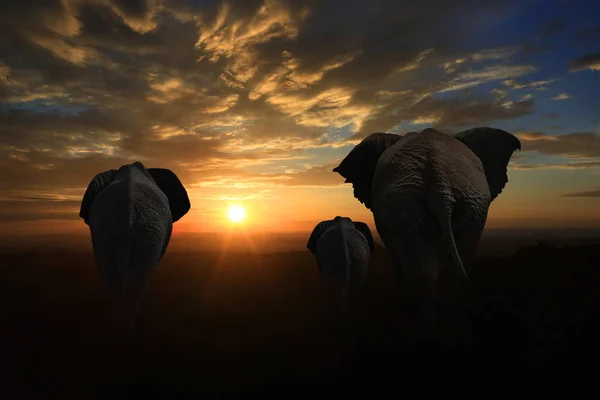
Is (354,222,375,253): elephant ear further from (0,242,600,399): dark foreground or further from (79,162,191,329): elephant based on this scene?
(79,162,191,329): elephant

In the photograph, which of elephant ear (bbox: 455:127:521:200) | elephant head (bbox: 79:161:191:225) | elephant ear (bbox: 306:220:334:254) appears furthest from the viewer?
elephant ear (bbox: 306:220:334:254)

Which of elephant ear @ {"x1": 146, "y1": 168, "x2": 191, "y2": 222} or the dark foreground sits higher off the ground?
elephant ear @ {"x1": 146, "y1": 168, "x2": 191, "y2": 222}

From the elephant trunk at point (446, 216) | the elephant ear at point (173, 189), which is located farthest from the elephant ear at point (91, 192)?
the elephant trunk at point (446, 216)

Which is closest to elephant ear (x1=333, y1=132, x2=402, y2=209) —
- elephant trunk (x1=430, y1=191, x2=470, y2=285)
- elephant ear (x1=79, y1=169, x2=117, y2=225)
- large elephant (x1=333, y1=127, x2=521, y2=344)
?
large elephant (x1=333, y1=127, x2=521, y2=344)

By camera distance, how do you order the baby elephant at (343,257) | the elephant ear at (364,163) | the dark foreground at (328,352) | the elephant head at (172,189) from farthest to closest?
the elephant head at (172,189) → the baby elephant at (343,257) → the elephant ear at (364,163) → the dark foreground at (328,352)

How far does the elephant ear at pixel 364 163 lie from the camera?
712 cm

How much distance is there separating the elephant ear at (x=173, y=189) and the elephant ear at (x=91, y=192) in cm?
141

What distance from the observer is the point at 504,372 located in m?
4.10

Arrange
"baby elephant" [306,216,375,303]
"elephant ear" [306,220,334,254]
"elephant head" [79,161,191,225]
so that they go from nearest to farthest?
"baby elephant" [306,216,375,303]
"elephant head" [79,161,191,225]
"elephant ear" [306,220,334,254]

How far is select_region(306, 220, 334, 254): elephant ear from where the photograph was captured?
29.7 feet

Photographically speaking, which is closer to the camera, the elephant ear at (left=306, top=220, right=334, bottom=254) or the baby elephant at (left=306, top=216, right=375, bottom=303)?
the baby elephant at (left=306, top=216, right=375, bottom=303)

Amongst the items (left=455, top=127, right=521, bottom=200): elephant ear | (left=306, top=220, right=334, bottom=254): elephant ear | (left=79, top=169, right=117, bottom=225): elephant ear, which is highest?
(left=455, top=127, right=521, bottom=200): elephant ear

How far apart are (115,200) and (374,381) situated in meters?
4.30

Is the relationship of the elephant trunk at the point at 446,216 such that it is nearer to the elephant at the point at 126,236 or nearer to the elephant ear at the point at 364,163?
the elephant ear at the point at 364,163
